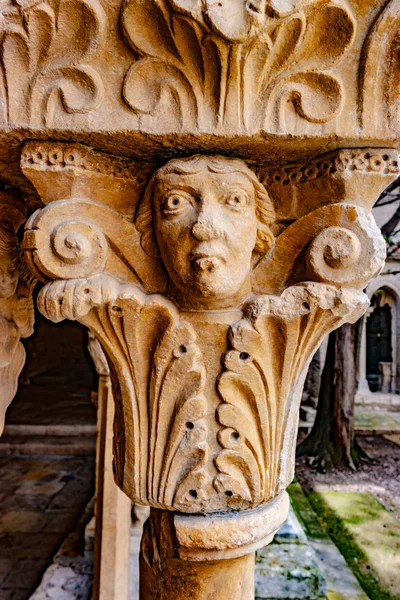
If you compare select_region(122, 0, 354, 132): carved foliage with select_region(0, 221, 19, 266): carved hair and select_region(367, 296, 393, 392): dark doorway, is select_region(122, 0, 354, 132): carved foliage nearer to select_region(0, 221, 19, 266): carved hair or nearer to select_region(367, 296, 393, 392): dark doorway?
select_region(0, 221, 19, 266): carved hair

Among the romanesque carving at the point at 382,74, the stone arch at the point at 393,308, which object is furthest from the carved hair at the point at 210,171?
the stone arch at the point at 393,308

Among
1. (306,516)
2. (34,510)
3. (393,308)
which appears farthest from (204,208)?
(393,308)

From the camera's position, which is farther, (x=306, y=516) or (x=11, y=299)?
(x=306, y=516)

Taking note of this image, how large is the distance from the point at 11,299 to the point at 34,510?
151 inches

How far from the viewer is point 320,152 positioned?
0.97m

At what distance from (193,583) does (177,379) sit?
1.64ft

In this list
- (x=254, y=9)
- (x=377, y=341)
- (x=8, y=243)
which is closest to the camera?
(x=254, y=9)

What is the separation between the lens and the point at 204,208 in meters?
0.91

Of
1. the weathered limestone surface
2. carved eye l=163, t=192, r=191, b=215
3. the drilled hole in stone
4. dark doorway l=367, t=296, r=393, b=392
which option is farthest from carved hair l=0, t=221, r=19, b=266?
dark doorway l=367, t=296, r=393, b=392

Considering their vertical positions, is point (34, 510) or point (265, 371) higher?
point (265, 371)

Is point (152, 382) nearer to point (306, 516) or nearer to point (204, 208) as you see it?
point (204, 208)

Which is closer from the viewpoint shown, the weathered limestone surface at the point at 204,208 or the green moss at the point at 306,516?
the weathered limestone surface at the point at 204,208

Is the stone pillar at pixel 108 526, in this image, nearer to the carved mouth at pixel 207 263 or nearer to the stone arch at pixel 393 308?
the carved mouth at pixel 207 263

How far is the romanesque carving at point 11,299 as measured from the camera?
1250 mm
